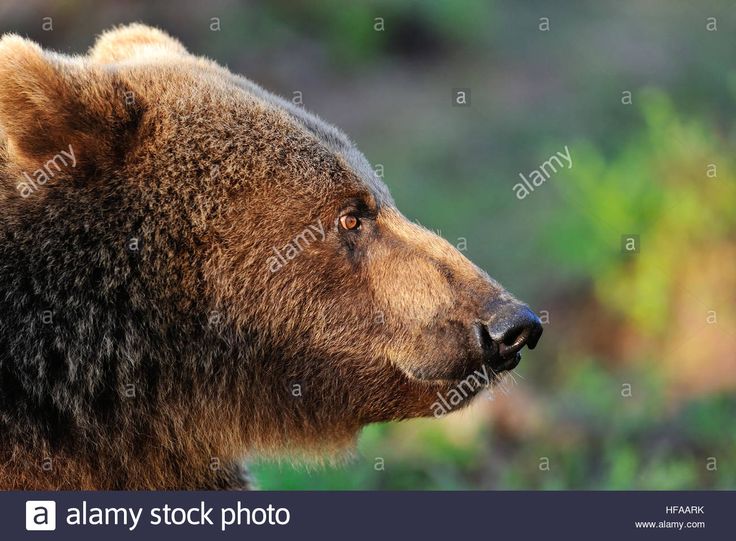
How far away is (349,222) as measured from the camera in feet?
14.8

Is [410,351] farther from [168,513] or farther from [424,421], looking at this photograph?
[424,421]

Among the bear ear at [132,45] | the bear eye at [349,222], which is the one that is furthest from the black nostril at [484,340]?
the bear ear at [132,45]

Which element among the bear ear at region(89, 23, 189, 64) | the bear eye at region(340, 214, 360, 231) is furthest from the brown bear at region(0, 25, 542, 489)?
the bear ear at region(89, 23, 189, 64)

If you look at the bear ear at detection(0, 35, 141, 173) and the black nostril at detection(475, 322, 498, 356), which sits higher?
the bear ear at detection(0, 35, 141, 173)

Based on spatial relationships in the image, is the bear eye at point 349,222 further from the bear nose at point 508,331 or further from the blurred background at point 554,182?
the blurred background at point 554,182

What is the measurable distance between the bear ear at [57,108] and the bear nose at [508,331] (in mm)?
1608

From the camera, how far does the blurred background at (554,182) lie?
296 inches

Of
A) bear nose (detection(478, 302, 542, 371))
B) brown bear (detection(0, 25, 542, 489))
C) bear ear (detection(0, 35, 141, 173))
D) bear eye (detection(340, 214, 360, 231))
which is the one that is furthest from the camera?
bear eye (detection(340, 214, 360, 231))

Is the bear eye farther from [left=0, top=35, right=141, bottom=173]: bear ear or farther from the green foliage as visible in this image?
the green foliage

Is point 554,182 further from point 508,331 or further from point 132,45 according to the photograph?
point 508,331

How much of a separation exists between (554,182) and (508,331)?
334 inches

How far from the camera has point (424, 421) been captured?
7832 mm

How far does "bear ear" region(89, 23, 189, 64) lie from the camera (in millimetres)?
5098

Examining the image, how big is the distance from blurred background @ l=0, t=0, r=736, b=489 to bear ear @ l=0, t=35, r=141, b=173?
Result: 1.77m
